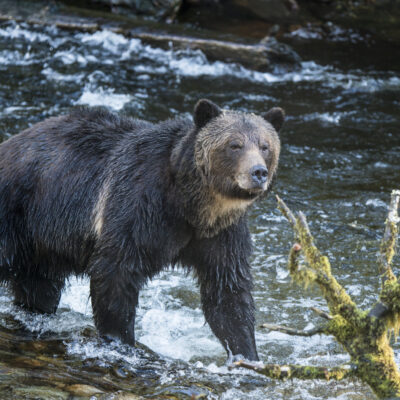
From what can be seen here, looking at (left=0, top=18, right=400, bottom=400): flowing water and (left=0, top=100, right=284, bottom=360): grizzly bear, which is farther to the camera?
(left=0, top=18, right=400, bottom=400): flowing water

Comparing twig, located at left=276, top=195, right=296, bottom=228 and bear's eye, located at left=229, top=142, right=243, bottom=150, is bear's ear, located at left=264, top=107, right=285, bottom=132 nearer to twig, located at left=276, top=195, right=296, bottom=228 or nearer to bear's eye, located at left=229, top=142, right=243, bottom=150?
bear's eye, located at left=229, top=142, right=243, bottom=150

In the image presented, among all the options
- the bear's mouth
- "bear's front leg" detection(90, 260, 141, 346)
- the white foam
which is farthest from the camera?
the white foam

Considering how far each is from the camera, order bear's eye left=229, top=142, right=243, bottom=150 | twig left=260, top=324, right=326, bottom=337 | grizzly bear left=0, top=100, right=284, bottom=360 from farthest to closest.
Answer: grizzly bear left=0, top=100, right=284, bottom=360, bear's eye left=229, top=142, right=243, bottom=150, twig left=260, top=324, right=326, bottom=337

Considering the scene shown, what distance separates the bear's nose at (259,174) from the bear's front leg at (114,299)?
1251 millimetres

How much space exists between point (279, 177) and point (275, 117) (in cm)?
412

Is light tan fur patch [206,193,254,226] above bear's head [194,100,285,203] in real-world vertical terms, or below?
below

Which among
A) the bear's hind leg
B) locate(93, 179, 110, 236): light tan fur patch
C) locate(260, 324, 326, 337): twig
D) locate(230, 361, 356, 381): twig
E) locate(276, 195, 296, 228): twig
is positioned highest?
locate(276, 195, 296, 228): twig

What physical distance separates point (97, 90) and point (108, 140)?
606 cm

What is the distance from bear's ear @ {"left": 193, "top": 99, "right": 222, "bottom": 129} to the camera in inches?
221

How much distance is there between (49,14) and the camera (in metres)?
15.0

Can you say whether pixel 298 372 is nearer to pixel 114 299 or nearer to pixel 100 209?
pixel 114 299

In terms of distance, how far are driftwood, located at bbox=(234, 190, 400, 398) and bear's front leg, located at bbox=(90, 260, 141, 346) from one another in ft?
5.12

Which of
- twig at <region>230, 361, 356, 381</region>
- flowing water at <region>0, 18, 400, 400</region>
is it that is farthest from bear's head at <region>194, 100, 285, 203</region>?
flowing water at <region>0, 18, 400, 400</region>

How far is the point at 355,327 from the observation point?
456cm
